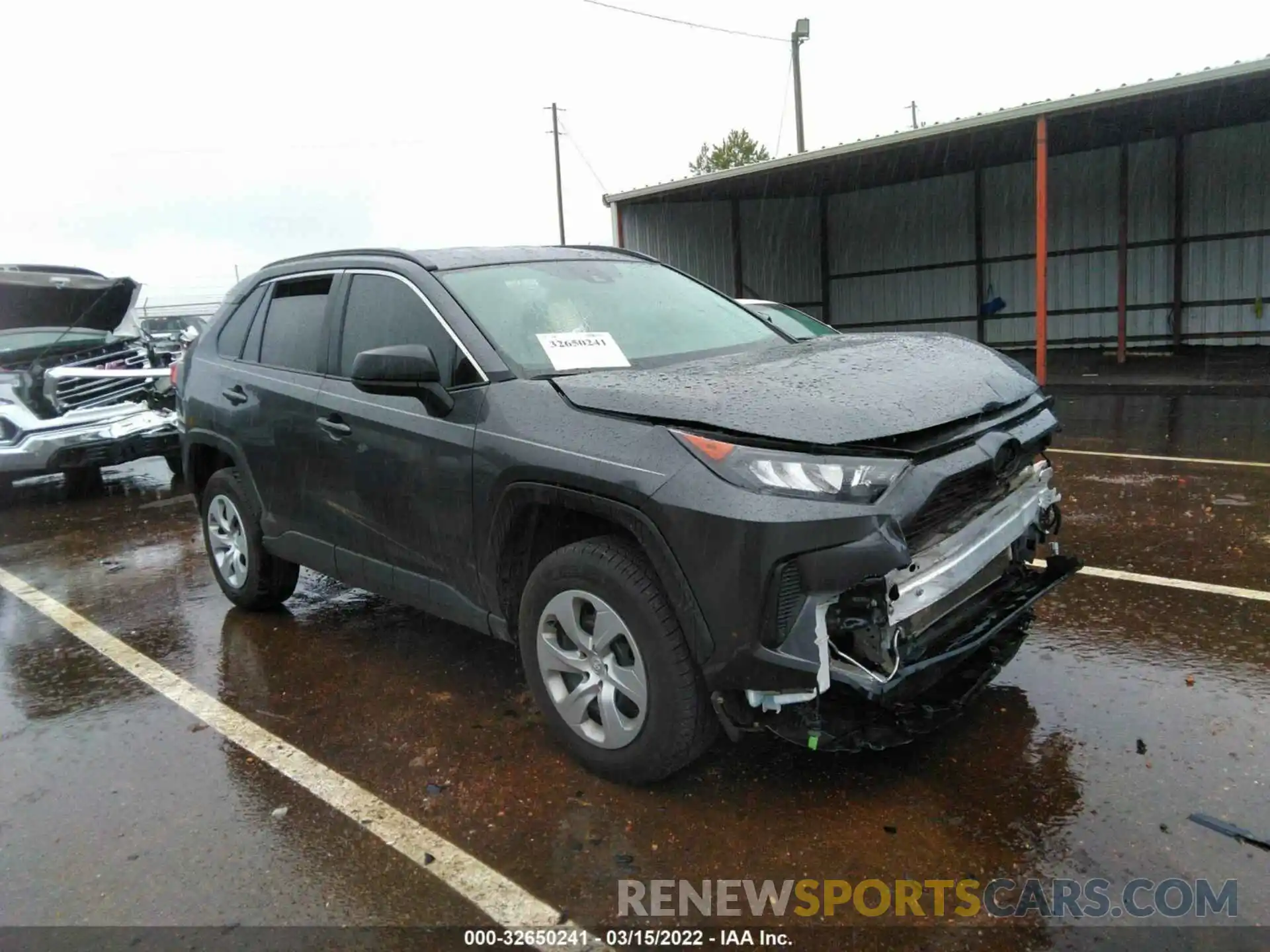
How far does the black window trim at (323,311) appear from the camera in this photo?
13.6ft

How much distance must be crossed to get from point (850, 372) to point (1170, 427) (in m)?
7.68

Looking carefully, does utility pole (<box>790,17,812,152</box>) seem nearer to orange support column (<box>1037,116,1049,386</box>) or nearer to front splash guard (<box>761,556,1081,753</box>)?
orange support column (<box>1037,116,1049,386</box>)

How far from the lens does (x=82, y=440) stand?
8.13 m

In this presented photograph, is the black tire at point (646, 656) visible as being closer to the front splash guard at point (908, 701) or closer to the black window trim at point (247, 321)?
the front splash guard at point (908, 701)

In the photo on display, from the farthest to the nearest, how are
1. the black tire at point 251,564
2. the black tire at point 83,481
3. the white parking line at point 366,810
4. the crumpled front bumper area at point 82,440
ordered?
the black tire at point 83,481
the crumpled front bumper area at point 82,440
the black tire at point 251,564
the white parking line at point 366,810

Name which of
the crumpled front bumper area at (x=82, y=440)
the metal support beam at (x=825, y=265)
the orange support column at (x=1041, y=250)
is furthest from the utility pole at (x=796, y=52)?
the crumpled front bumper area at (x=82, y=440)

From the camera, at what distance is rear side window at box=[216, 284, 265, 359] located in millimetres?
4766

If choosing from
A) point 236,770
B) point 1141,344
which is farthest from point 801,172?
point 236,770

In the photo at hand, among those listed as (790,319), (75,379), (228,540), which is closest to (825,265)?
(790,319)

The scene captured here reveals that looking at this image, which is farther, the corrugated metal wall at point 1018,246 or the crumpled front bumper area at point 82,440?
the corrugated metal wall at point 1018,246

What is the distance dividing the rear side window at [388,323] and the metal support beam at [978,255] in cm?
1686

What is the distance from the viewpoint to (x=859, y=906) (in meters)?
2.43
